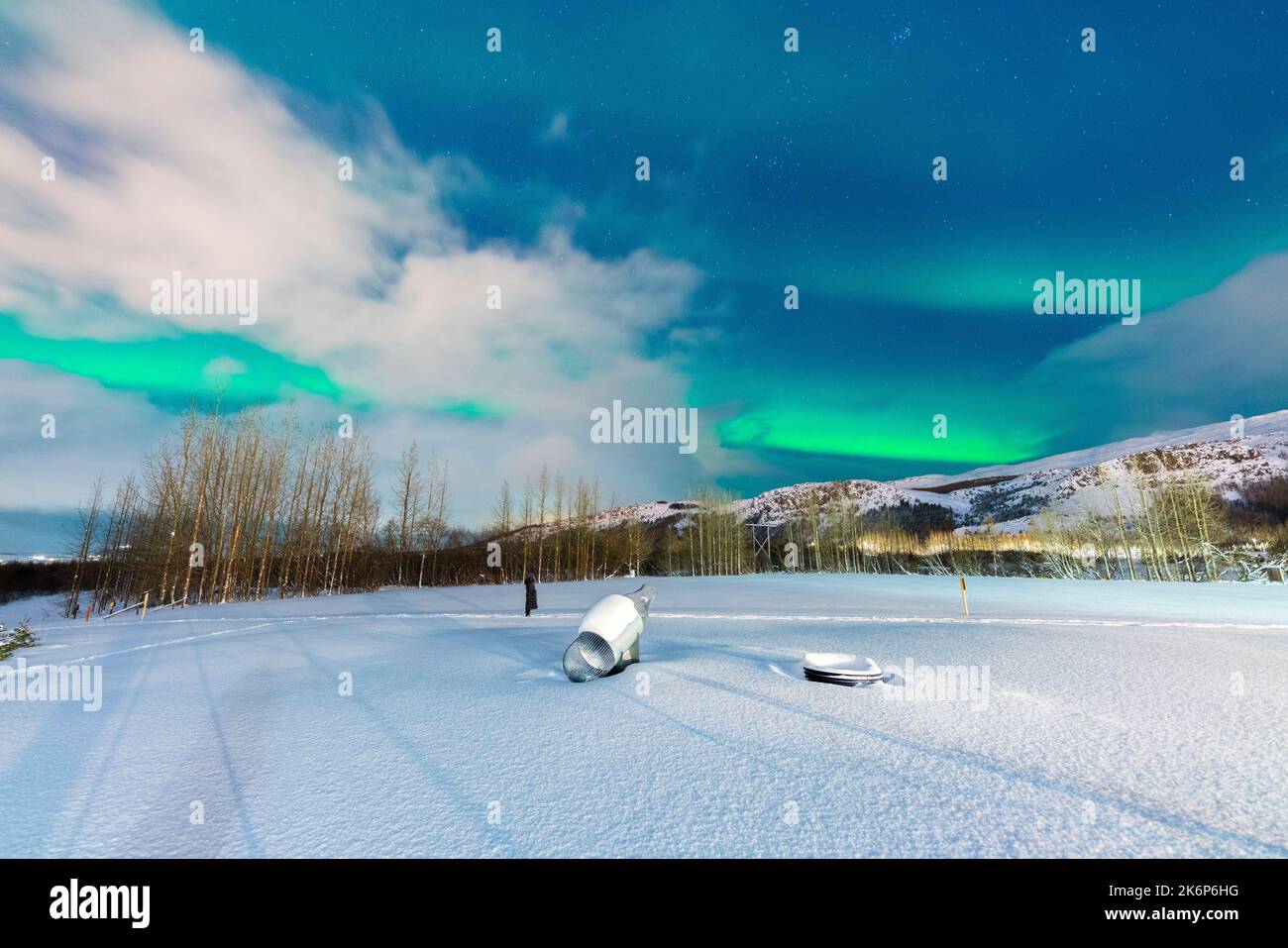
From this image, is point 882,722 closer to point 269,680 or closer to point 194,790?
point 194,790

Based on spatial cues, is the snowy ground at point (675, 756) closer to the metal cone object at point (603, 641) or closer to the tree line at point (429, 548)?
the metal cone object at point (603, 641)

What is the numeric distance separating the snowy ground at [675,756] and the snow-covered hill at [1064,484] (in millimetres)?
66699

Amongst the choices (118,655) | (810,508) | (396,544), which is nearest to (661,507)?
(810,508)

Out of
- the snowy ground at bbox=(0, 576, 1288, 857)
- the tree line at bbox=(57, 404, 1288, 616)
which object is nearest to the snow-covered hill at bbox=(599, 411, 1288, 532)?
the tree line at bbox=(57, 404, 1288, 616)

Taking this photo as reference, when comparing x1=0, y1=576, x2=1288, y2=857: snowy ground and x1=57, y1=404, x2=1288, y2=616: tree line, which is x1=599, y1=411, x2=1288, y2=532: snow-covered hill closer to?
x1=57, y1=404, x2=1288, y2=616: tree line

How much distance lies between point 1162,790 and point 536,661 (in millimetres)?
6203

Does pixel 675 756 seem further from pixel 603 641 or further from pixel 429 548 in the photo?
pixel 429 548

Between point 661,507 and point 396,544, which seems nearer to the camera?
point 396,544

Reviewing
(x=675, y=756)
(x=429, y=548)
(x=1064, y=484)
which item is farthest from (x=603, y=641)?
(x=1064, y=484)

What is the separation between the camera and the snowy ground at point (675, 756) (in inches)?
105

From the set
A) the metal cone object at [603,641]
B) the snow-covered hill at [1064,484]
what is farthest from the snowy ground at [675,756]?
the snow-covered hill at [1064,484]

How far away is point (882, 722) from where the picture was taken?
4.35 meters

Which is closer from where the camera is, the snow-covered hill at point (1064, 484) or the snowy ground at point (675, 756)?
the snowy ground at point (675, 756)

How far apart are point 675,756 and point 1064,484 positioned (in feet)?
487
